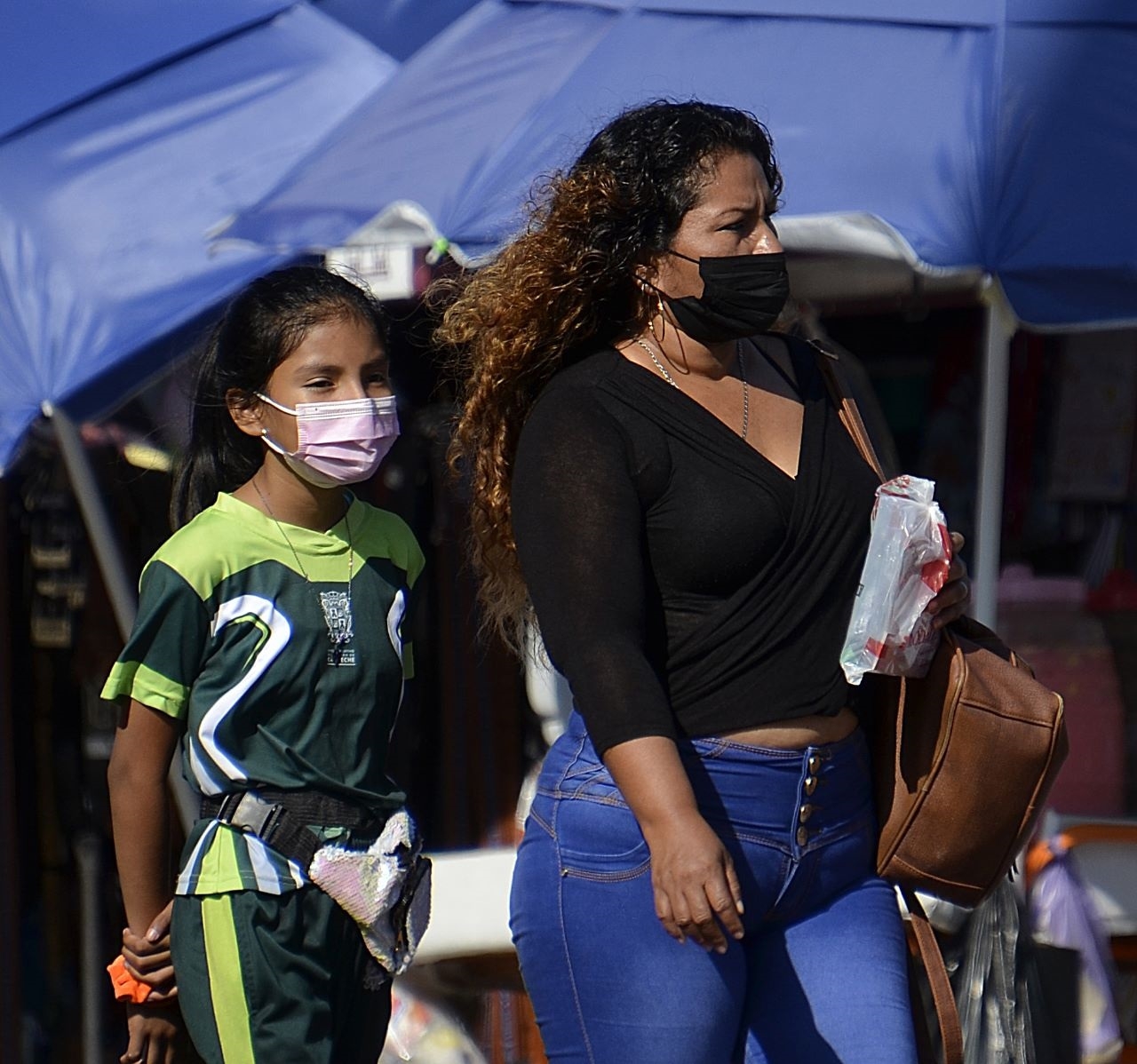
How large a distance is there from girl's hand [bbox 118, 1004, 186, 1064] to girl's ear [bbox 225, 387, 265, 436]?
34.3 inches

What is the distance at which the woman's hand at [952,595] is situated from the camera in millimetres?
2100

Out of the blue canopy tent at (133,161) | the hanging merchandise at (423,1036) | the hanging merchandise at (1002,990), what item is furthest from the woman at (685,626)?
the blue canopy tent at (133,161)

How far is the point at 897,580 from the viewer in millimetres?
2020

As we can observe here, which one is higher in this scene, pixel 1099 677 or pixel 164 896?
pixel 164 896

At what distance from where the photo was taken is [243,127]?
5.09m

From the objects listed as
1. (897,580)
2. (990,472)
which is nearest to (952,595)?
(897,580)

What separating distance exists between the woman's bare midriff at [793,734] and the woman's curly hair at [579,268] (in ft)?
1.49

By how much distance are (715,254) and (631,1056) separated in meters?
0.99

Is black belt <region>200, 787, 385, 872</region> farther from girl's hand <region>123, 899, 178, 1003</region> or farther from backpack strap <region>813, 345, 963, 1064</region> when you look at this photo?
backpack strap <region>813, 345, 963, 1064</region>

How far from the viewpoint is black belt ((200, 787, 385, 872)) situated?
238 cm

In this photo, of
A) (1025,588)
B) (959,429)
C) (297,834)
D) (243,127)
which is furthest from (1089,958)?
(243,127)

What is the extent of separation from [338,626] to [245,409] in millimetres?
388

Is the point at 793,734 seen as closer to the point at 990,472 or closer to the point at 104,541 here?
the point at 990,472

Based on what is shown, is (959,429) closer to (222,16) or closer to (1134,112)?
(1134,112)
